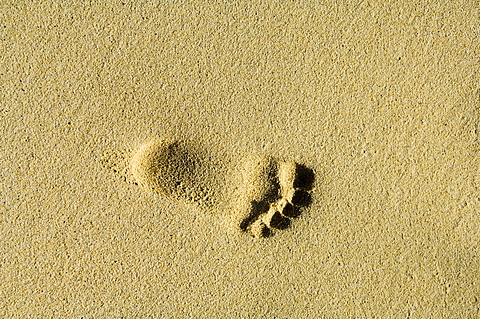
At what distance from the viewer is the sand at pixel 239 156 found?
4.91ft

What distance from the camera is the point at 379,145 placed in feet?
5.00

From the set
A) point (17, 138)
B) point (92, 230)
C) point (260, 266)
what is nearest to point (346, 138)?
point (260, 266)

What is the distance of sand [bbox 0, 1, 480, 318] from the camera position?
1.50m

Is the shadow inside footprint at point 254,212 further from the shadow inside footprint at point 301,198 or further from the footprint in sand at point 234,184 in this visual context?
the shadow inside footprint at point 301,198

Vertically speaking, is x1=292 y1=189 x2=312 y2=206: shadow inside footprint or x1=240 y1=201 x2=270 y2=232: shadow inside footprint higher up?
x1=292 y1=189 x2=312 y2=206: shadow inside footprint

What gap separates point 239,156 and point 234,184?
116mm

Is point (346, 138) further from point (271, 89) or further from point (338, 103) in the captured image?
point (271, 89)

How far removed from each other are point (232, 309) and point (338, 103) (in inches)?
37.6

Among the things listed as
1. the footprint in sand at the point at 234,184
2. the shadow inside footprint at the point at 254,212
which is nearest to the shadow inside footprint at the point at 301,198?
the footprint in sand at the point at 234,184

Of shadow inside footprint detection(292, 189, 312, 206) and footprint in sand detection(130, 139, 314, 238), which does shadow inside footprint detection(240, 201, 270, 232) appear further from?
shadow inside footprint detection(292, 189, 312, 206)

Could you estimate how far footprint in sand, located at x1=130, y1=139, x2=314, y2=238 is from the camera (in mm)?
1466

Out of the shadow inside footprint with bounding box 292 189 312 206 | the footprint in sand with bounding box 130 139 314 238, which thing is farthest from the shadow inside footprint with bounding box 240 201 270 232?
the shadow inside footprint with bounding box 292 189 312 206

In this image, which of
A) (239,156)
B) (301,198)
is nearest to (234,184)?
(239,156)

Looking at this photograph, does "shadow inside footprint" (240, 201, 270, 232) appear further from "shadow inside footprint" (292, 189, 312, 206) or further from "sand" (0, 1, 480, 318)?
"shadow inside footprint" (292, 189, 312, 206)
